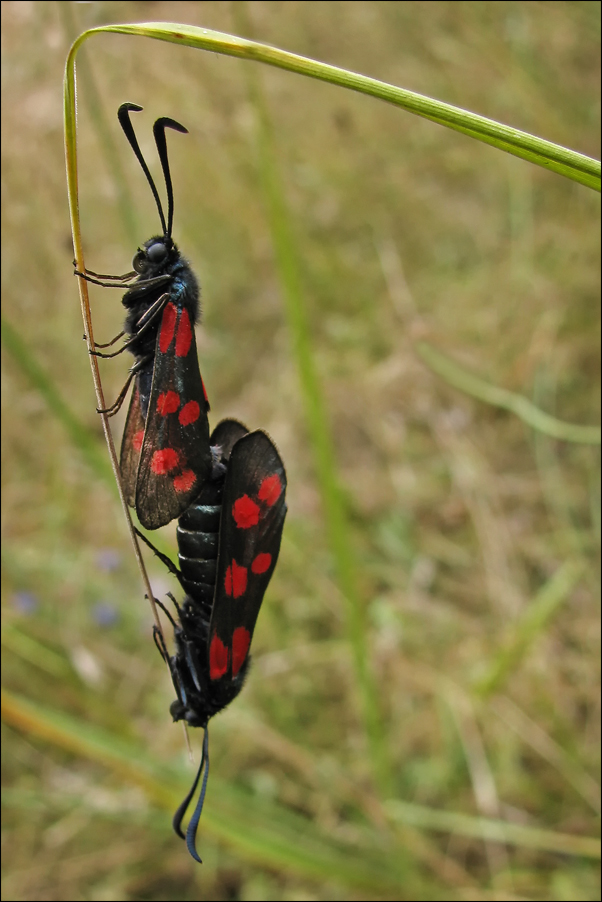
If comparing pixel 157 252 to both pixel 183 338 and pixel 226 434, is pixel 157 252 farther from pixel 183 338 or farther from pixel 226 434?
pixel 226 434

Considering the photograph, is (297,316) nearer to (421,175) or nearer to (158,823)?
(158,823)

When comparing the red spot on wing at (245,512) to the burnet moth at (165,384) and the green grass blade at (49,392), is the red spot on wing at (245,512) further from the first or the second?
the green grass blade at (49,392)

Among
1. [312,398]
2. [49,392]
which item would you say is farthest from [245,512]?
[49,392]

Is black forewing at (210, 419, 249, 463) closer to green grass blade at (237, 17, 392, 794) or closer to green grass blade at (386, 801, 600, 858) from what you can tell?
green grass blade at (237, 17, 392, 794)

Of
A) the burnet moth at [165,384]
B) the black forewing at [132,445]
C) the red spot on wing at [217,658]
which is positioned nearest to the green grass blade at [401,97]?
the burnet moth at [165,384]

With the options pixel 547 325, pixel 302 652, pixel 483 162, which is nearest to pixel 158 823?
pixel 302 652

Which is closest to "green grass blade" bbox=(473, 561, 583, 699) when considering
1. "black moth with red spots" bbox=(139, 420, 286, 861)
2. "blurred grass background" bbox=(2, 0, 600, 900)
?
"blurred grass background" bbox=(2, 0, 600, 900)

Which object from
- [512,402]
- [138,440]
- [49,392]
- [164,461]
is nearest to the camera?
[164,461]
